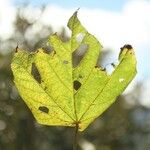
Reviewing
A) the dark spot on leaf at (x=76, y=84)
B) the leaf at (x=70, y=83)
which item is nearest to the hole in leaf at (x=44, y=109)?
the leaf at (x=70, y=83)

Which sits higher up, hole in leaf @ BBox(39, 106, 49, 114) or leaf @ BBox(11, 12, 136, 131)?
leaf @ BBox(11, 12, 136, 131)

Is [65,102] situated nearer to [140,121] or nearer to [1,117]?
[1,117]

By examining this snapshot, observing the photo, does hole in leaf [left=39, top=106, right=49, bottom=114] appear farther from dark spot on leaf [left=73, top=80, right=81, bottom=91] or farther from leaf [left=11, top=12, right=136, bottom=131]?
dark spot on leaf [left=73, top=80, right=81, bottom=91]

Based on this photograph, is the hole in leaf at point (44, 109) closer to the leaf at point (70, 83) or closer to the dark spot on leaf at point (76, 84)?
the leaf at point (70, 83)

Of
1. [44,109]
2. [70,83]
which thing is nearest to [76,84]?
[70,83]

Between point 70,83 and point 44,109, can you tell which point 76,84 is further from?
point 44,109

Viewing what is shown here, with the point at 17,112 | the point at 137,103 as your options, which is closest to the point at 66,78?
the point at 17,112

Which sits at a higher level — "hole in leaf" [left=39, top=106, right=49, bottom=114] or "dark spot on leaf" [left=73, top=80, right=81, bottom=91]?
"dark spot on leaf" [left=73, top=80, right=81, bottom=91]

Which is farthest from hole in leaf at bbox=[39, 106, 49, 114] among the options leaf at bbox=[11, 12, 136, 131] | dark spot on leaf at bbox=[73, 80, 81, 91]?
dark spot on leaf at bbox=[73, 80, 81, 91]
